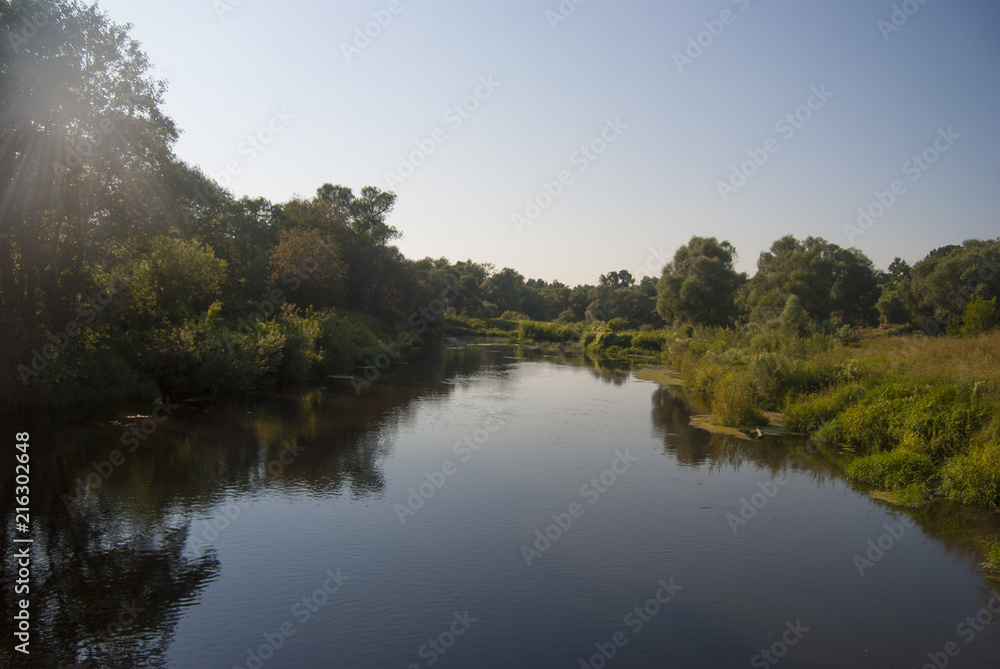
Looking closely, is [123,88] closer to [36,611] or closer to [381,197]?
[36,611]

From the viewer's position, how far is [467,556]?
10.3 metres

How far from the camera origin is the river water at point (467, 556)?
7.77 m

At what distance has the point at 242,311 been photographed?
30.8 meters

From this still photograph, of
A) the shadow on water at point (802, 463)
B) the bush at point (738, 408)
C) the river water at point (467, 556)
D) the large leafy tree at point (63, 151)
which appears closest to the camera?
the river water at point (467, 556)

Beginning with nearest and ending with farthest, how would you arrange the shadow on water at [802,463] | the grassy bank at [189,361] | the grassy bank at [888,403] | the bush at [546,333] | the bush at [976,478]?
Answer: the shadow on water at [802,463], the bush at [976,478], the grassy bank at [888,403], the grassy bank at [189,361], the bush at [546,333]

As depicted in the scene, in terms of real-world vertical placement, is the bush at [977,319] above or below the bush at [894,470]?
above

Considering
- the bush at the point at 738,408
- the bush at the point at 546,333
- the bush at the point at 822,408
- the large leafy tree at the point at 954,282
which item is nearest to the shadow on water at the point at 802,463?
the bush at the point at 822,408

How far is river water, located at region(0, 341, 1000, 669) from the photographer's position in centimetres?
777

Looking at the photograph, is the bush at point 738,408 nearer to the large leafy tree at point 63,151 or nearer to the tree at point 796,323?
the tree at point 796,323

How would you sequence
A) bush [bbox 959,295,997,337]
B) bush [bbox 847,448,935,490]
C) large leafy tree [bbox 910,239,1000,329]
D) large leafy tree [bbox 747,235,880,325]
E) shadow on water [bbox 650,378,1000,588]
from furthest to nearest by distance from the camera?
large leafy tree [bbox 747,235,880,325] → large leafy tree [bbox 910,239,1000,329] → bush [bbox 959,295,997,337] → bush [bbox 847,448,935,490] → shadow on water [bbox 650,378,1000,588]

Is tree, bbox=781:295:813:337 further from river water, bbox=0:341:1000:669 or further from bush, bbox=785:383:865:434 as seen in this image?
river water, bbox=0:341:1000:669

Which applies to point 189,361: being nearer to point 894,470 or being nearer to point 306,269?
point 306,269

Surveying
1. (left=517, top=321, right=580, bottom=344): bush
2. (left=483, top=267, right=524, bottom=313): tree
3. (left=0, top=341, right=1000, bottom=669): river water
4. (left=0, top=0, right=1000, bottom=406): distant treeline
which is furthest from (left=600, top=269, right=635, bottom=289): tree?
(left=0, top=341, right=1000, bottom=669): river water

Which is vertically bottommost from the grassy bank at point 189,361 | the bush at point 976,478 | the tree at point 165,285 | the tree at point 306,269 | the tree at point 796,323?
the bush at point 976,478
